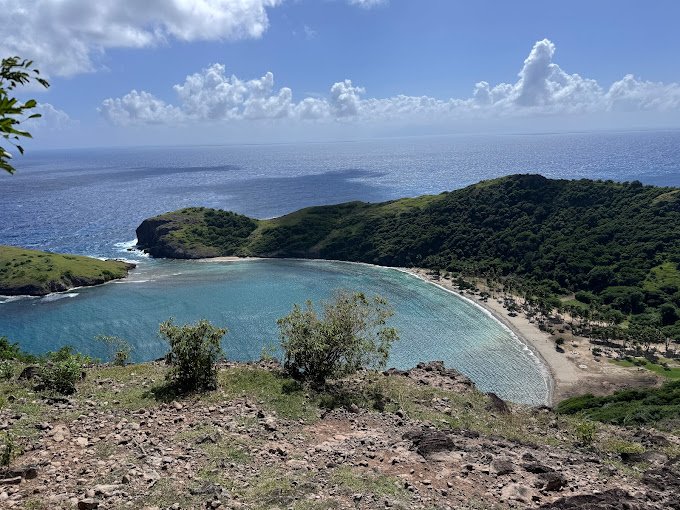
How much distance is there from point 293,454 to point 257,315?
92146mm

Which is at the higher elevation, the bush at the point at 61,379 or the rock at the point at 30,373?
the bush at the point at 61,379

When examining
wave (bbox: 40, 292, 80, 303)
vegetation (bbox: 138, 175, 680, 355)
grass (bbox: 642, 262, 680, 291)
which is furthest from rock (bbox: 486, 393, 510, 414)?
wave (bbox: 40, 292, 80, 303)

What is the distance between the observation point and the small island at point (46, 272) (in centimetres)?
13588

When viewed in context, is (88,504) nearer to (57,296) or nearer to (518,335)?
(518,335)

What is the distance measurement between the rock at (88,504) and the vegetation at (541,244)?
10630cm

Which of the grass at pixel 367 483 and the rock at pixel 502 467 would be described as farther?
the rock at pixel 502 467

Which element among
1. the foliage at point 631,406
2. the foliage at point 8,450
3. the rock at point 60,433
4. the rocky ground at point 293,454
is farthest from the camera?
the foliage at point 631,406

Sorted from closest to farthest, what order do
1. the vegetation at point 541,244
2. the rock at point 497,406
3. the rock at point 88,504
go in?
the rock at point 88,504, the rock at point 497,406, the vegetation at point 541,244

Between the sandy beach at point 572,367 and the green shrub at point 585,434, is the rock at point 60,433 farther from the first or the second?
the sandy beach at point 572,367

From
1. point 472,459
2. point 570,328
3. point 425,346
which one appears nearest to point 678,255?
point 570,328

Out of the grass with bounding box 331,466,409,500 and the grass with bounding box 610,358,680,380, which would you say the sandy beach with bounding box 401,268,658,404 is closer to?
the grass with bounding box 610,358,680,380

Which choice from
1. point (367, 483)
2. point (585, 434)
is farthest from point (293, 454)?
point (585, 434)

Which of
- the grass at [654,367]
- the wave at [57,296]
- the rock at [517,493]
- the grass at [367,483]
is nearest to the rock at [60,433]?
the grass at [367,483]

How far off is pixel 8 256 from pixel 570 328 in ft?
551
